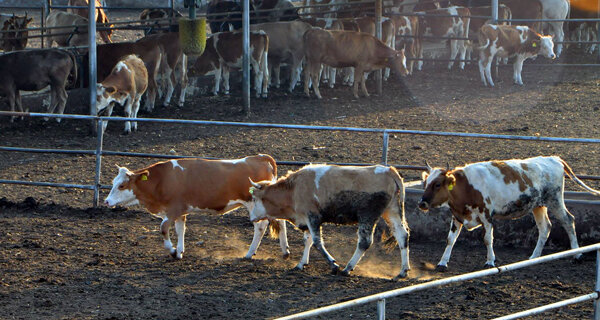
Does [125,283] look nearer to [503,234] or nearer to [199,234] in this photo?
[199,234]

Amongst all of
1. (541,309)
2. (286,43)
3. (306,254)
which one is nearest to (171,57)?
(286,43)

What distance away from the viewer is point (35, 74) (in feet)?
54.6

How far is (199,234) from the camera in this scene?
1016cm

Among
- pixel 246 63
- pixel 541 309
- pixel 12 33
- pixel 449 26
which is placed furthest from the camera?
pixel 449 26

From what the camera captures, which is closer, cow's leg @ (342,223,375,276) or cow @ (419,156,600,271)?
cow's leg @ (342,223,375,276)

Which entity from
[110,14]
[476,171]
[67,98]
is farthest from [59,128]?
[110,14]

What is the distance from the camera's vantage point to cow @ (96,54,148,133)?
15492 mm

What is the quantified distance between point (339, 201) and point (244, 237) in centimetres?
187

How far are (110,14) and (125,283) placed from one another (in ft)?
84.4

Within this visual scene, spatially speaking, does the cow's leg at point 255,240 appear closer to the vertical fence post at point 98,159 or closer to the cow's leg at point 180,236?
the cow's leg at point 180,236

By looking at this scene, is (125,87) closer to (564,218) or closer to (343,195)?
(343,195)

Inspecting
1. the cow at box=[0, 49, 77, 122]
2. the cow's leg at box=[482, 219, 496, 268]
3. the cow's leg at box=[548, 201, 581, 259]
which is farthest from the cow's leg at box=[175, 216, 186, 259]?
the cow at box=[0, 49, 77, 122]

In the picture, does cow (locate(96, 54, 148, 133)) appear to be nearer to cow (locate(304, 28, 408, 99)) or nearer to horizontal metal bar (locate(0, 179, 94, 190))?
cow (locate(304, 28, 408, 99))

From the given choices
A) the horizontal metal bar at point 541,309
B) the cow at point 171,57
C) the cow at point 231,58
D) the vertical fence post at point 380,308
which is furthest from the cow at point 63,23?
the vertical fence post at point 380,308
